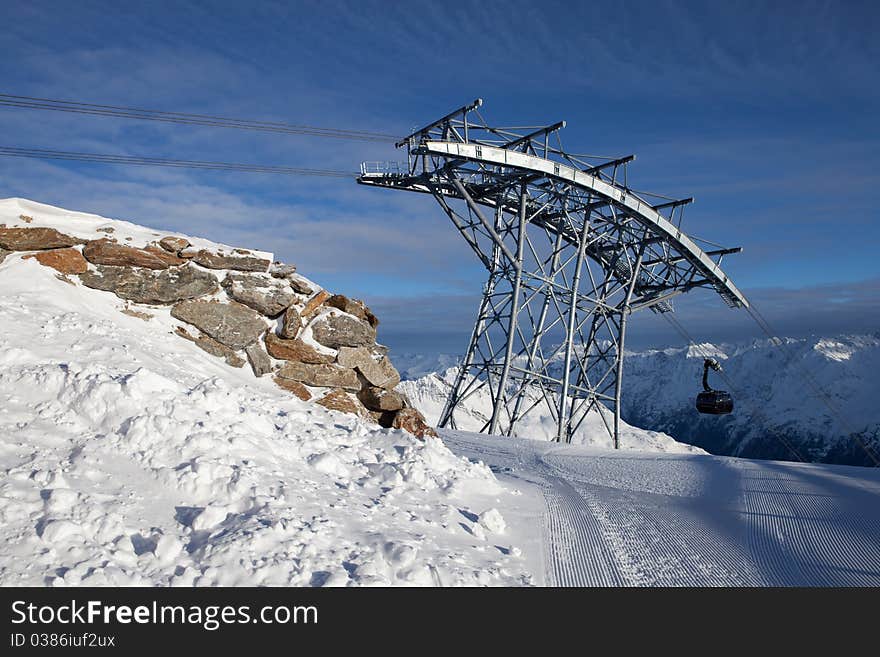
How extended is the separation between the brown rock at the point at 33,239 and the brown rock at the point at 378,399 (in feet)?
24.1

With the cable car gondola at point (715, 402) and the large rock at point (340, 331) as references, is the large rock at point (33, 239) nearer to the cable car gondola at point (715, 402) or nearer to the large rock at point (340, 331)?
the large rock at point (340, 331)

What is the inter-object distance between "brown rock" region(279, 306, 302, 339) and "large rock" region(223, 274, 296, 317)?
199mm

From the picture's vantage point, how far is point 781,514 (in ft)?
29.0

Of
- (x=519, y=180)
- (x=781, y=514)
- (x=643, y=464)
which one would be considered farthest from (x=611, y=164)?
(x=781, y=514)

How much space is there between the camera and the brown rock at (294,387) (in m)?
12.6

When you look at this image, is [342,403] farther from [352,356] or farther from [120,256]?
[120,256]

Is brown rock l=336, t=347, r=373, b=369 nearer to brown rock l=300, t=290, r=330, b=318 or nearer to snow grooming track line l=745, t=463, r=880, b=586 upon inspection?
brown rock l=300, t=290, r=330, b=318

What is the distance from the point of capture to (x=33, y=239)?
39.8 feet

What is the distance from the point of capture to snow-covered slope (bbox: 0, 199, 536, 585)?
5391 mm

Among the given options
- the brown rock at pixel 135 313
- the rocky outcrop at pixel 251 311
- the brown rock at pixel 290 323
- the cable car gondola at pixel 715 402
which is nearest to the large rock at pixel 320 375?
the rocky outcrop at pixel 251 311

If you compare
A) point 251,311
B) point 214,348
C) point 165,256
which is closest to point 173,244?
point 165,256
